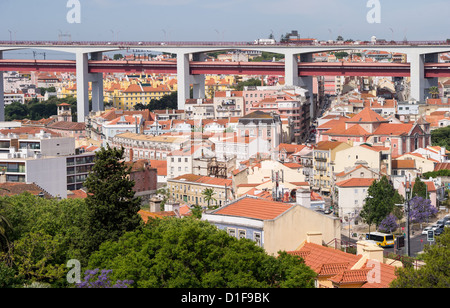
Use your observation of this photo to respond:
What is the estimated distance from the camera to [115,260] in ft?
37.5

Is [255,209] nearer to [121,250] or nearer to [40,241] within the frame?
[121,250]

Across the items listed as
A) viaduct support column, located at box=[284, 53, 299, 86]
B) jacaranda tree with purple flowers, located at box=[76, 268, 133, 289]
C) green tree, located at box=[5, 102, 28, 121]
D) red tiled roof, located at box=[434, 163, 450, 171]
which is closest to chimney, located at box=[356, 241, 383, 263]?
jacaranda tree with purple flowers, located at box=[76, 268, 133, 289]

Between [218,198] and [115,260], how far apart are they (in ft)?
57.7

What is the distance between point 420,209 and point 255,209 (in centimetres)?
1260

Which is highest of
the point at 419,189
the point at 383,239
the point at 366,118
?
the point at 366,118

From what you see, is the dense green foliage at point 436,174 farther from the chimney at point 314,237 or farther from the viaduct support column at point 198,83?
the viaduct support column at point 198,83

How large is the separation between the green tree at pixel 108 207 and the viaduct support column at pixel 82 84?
4928 centimetres

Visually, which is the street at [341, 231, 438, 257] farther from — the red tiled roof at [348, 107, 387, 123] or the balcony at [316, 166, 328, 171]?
the red tiled roof at [348, 107, 387, 123]

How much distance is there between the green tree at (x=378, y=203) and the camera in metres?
25.1

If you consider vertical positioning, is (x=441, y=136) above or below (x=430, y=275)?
below

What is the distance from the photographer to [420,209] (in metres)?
25.7

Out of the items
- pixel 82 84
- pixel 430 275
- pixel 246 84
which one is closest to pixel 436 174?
pixel 430 275

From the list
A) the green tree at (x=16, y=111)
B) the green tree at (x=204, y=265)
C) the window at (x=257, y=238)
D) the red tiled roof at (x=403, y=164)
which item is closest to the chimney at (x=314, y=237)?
the window at (x=257, y=238)

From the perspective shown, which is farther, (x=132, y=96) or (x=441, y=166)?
(x=132, y=96)
